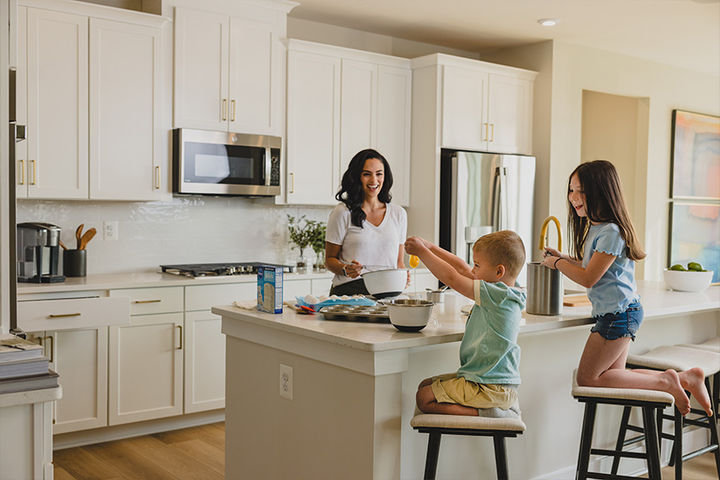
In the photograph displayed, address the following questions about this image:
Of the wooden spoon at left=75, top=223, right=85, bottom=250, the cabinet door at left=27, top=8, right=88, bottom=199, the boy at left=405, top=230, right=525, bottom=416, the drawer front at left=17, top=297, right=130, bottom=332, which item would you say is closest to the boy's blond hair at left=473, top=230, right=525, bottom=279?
the boy at left=405, top=230, right=525, bottom=416

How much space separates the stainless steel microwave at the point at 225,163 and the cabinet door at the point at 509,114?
1.74m

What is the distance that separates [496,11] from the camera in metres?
4.66

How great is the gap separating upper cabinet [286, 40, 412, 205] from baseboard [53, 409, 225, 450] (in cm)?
143

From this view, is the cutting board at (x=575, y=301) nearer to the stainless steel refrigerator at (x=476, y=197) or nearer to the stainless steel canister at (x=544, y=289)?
the stainless steel canister at (x=544, y=289)

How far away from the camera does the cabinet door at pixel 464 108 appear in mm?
→ 5027

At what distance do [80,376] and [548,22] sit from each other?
3.69m

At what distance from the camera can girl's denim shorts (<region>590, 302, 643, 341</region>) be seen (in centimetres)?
251

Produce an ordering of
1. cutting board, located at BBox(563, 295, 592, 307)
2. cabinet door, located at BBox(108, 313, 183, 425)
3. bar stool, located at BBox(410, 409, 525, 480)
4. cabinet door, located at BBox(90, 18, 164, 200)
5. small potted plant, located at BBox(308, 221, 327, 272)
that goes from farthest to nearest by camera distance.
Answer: small potted plant, located at BBox(308, 221, 327, 272)
cabinet door, located at BBox(90, 18, 164, 200)
cabinet door, located at BBox(108, 313, 183, 425)
cutting board, located at BBox(563, 295, 592, 307)
bar stool, located at BBox(410, 409, 525, 480)

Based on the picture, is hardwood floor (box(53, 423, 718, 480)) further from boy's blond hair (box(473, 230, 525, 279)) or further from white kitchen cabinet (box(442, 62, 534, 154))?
white kitchen cabinet (box(442, 62, 534, 154))

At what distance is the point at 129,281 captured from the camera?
3715mm

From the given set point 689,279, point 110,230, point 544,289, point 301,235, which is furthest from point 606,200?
point 110,230

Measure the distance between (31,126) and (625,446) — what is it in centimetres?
321

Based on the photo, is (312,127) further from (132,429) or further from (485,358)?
(485,358)

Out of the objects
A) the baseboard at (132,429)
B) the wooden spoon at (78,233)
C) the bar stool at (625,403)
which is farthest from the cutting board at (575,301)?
the wooden spoon at (78,233)
